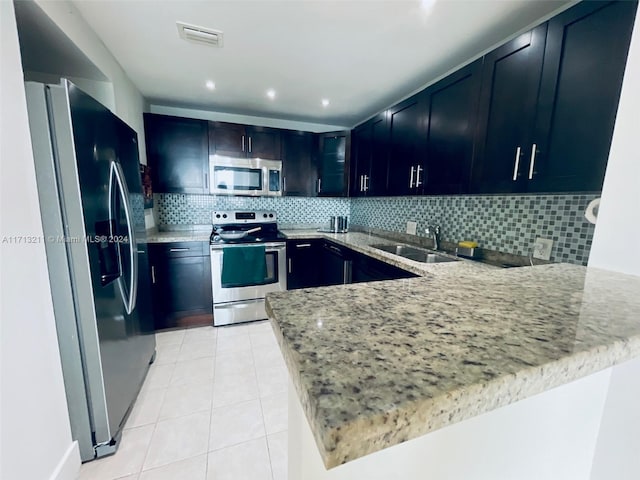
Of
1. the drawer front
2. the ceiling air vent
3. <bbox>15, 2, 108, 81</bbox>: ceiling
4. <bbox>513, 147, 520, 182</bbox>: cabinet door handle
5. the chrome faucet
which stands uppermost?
the ceiling air vent

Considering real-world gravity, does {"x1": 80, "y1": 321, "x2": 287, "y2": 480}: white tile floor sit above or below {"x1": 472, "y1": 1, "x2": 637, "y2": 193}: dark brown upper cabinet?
below

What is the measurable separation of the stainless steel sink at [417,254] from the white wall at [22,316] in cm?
230

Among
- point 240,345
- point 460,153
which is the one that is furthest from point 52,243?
point 460,153

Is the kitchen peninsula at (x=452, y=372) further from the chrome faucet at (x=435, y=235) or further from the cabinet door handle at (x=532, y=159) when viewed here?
the chrome faucet at (x=435, y=235)

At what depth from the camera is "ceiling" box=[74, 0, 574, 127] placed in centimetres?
149

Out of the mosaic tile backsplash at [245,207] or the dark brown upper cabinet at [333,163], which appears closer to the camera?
the mosaic tile backsplash at [245,207]

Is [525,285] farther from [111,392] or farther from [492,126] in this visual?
[111,392]

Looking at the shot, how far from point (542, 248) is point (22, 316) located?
2.52 m

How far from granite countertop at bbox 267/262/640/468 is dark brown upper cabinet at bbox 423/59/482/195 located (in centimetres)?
120


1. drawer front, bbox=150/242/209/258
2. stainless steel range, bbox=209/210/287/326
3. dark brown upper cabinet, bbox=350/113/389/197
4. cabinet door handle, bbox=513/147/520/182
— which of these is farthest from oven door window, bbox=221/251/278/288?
cabinet door handle, bbox=513/147/520/182

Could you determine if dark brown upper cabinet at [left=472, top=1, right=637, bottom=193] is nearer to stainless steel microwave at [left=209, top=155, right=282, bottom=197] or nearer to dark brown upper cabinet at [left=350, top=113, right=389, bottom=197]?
dark brown upper cabinet at [left=350, top=113, right=389, bottom=197]

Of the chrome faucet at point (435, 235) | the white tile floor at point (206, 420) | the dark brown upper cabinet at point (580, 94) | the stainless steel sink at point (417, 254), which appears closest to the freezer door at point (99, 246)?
the white tile floor at point (206, 420)

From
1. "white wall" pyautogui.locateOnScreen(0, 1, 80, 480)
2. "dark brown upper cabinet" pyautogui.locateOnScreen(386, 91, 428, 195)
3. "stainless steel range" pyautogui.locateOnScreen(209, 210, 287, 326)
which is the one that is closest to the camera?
"white wall" pyautogui.locateOnScreen(0, 1, 80, 480)

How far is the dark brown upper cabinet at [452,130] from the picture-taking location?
1.64m
